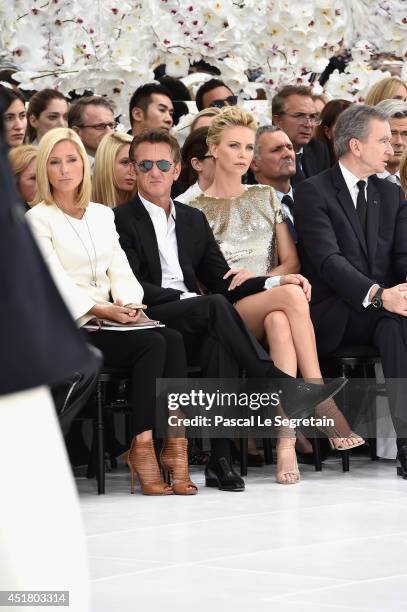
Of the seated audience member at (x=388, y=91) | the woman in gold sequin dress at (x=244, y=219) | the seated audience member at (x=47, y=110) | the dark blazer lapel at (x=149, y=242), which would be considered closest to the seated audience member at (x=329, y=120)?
the seated audience member at (x=388, y=91)

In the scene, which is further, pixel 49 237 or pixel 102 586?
pixel 49 237

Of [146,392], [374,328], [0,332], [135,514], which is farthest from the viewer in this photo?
[374,328]

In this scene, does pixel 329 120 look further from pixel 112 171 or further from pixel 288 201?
pixel 112 171

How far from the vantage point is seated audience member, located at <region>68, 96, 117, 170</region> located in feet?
22.3

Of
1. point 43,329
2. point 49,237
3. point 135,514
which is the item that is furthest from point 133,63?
point 43,329

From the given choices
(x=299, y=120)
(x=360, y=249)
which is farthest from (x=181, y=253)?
(x=299, y=120)

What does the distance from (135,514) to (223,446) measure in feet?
2.77

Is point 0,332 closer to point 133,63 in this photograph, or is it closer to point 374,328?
point 374,328

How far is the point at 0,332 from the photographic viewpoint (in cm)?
127

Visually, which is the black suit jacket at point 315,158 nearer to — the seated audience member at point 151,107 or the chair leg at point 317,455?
the seated audience member at point 151,107

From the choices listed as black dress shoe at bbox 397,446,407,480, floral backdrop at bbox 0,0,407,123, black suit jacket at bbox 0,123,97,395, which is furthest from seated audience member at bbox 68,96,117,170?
black suit jacket at bbox 0,123,97,395

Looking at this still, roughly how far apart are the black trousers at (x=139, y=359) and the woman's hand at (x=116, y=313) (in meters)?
0.06

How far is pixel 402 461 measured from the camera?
5688 mm

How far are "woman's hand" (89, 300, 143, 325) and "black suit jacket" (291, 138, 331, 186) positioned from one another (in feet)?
6.54
